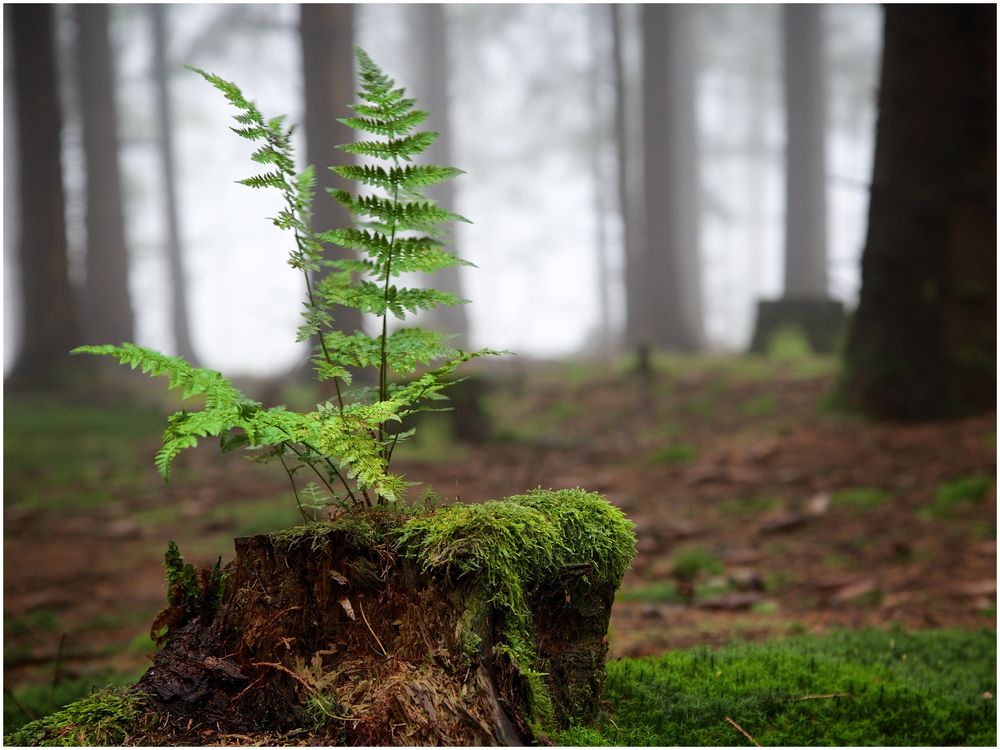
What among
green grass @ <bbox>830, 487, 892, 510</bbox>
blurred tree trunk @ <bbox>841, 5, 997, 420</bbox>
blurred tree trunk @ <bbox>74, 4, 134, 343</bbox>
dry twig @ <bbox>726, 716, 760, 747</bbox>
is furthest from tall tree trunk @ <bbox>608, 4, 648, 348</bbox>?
dry twig @ <bbox>726, 716, 760, 747</bbox>

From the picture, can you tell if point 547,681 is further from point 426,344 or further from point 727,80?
point 727,80

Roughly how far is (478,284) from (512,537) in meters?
40.2

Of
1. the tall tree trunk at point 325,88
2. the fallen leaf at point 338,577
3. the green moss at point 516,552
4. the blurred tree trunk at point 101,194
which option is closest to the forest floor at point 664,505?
the green moss at point 516,552

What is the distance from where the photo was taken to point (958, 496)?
6996mm

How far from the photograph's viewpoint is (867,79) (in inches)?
1117

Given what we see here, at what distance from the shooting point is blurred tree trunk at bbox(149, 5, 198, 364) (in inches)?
997

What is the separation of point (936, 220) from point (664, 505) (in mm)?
4139

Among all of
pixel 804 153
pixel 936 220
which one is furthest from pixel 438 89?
pixel 936 220

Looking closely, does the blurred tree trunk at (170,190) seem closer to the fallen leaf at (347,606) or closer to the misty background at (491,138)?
the misty background at (491,138)

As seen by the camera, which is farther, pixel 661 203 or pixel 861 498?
pixel 661 203

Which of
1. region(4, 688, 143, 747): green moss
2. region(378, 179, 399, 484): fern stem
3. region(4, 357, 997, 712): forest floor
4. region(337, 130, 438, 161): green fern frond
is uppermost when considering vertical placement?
region(337, 130, 438, 161): green fern frond

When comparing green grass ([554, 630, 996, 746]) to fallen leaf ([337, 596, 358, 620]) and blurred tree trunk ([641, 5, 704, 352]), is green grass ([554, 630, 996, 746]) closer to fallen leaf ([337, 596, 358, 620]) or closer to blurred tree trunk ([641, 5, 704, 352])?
fallen leaf ([337, 596, 358, 620])

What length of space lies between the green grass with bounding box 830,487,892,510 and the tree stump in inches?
220

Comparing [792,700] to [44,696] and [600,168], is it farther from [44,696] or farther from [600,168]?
[600,168]
